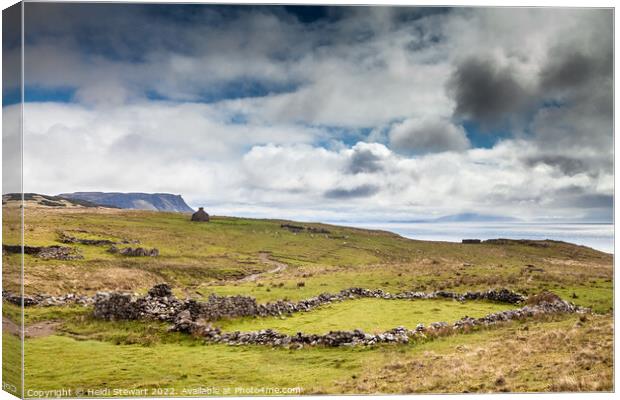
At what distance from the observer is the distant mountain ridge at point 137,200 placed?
1762 centimetres

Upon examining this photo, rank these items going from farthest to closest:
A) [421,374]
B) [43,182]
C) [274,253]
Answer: [274,253]
[43,182]
[421,374]

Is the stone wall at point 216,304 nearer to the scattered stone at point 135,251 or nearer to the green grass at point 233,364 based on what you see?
the green grass at point 233,364

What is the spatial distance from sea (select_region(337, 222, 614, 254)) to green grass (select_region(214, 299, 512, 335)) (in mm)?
2967

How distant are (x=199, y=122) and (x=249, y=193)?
11.3ft

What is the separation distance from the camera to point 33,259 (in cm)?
1567

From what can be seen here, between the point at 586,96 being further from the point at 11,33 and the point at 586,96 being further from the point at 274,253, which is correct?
the point at 11,33

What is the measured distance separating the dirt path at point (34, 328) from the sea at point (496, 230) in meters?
11.4

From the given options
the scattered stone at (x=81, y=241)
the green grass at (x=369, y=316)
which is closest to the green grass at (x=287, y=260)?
the scattered stone at (x=81, y=241)

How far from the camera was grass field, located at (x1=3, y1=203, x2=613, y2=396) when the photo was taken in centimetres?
1485

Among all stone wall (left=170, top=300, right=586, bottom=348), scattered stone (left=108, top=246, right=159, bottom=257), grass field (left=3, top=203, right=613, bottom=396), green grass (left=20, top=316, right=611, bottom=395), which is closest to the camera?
green grass (left=20, top=316, right=611, bottom=395)

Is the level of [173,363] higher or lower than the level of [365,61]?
lower

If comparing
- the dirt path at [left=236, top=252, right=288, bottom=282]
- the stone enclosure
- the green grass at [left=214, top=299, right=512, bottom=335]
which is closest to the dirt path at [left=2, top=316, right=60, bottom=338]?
the stone enclosure

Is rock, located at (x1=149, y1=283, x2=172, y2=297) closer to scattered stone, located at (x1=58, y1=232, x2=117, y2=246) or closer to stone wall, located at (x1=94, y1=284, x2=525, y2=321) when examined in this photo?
stone wall, located at (x1=94, y1=284, x2=525, y2=321)

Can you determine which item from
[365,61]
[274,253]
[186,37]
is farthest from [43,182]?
[365,61]
